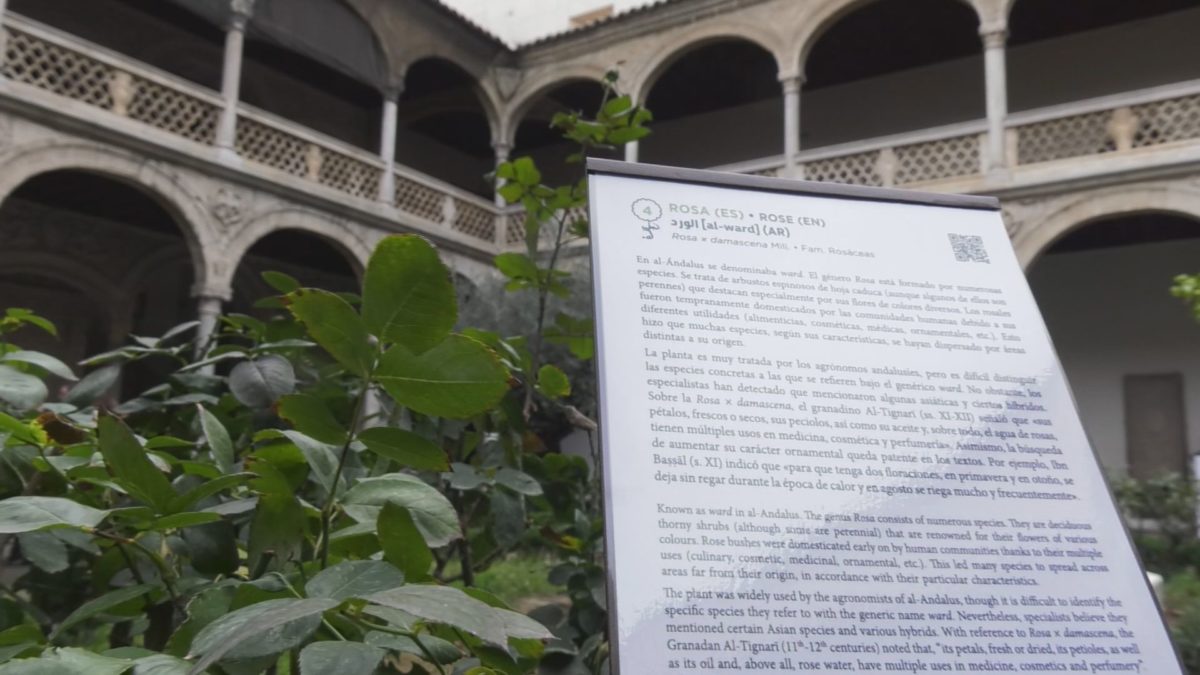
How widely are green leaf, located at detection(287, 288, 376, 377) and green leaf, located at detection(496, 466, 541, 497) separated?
0.57 m

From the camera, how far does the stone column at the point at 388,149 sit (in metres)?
10.9

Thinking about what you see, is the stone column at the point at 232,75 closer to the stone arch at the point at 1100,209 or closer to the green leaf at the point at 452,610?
the stone arch at the point at 1100,209

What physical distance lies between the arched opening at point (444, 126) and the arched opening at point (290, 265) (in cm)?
230

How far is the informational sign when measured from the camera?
3.22 feet

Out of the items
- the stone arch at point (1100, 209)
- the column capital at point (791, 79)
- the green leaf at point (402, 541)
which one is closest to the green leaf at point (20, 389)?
the green leaf at point (402, 541)

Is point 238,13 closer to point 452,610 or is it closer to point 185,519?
point 185,519

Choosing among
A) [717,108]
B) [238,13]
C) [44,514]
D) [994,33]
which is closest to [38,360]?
[44,514]

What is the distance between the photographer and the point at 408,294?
2.14ft

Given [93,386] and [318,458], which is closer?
[318,458]

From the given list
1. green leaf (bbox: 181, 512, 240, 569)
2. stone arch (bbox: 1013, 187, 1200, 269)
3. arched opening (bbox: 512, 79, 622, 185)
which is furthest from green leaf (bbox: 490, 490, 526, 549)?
arched opening (bbox: 512, 79, 622, 185)

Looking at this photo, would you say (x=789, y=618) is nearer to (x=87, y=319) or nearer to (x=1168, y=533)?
(x=1168, y=533)

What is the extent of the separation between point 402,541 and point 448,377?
17 cm

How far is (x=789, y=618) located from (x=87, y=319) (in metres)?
12.7

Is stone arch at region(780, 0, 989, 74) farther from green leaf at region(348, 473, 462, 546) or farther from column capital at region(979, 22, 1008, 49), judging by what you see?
green leaf at region(348, 473, 462, 546)
